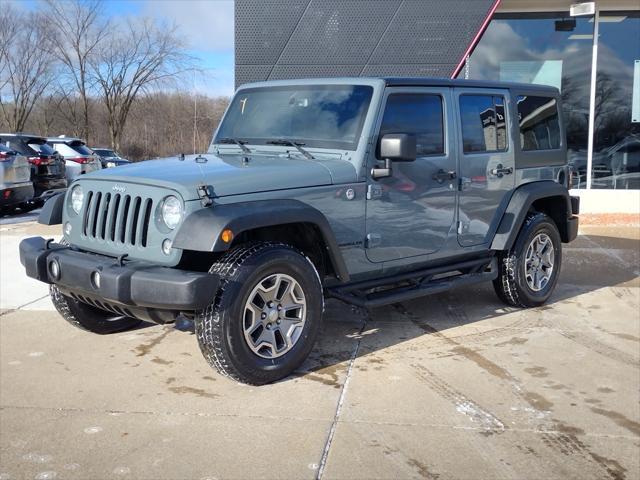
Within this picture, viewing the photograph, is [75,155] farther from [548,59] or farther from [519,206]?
[519,206]

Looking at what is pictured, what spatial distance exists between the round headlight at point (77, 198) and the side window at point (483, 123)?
9.68ft

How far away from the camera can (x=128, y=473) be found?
10.2ft

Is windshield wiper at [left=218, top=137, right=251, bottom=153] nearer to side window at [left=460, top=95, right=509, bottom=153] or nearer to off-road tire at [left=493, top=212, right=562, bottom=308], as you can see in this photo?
side window at [left=460, top=95, right=509, bottom=153]

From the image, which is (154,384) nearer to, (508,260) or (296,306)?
(296,306)

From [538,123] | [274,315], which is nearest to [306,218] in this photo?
[274,315]

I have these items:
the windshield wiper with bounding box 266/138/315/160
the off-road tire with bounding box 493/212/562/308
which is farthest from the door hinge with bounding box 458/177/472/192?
the windshield wiper with bounding box 266/138/315/160

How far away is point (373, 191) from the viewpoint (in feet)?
15.2

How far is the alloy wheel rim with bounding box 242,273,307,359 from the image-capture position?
4027 mm

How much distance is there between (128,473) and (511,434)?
6.41 ft

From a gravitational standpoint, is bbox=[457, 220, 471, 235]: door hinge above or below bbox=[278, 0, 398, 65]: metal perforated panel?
below

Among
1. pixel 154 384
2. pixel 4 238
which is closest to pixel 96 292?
pixel 154 384

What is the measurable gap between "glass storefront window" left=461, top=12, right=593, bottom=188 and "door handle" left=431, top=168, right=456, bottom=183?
854cm

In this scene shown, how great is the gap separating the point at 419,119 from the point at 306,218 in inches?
59.2

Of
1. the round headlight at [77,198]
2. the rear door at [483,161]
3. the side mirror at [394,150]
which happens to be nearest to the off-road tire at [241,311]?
the side mirror at [394,150]
